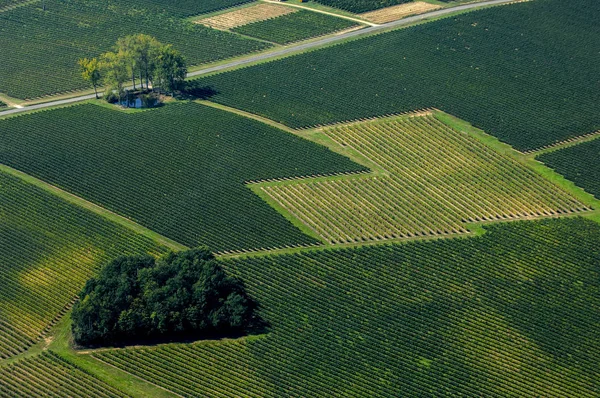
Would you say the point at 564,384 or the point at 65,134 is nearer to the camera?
the point at 564,384

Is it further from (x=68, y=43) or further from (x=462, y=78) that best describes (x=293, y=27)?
(x=68, y=43)

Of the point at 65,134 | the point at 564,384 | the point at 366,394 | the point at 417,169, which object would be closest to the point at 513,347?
the point at 564,384

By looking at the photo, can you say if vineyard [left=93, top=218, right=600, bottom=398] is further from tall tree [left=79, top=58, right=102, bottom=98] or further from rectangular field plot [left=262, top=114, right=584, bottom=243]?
tall tree [left=79, top=58, right=102, bottom=98]

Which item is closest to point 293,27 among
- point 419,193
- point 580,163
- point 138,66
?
point 138,66

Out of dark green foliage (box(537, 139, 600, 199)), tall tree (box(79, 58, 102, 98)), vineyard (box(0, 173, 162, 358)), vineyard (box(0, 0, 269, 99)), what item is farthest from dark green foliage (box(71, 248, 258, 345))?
vineyard (box(0, 0, 269, 99))

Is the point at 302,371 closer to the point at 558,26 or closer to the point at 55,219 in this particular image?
the point at 55,219

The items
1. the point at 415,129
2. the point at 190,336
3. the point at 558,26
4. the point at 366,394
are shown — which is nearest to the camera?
the point at 366,394

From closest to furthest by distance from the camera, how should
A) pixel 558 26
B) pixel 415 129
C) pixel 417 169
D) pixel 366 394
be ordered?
pixel 366 394 < pixel 417 169 < pixel 415 129 < pixel 558 26

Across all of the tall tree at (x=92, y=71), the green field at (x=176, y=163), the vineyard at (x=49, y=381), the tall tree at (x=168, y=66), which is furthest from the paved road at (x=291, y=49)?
the vineyard at (x=49, y=381)
